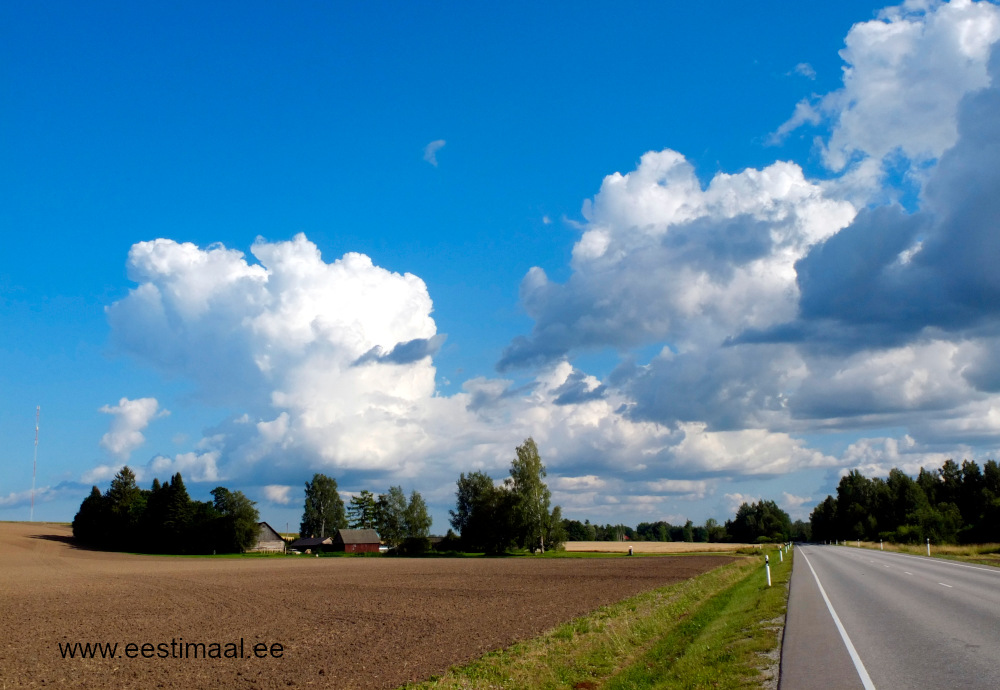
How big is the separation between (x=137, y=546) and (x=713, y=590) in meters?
139

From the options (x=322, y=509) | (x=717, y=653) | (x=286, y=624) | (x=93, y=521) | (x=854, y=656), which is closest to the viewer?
(x=854, y=656)

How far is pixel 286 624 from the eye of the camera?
25.6 metres

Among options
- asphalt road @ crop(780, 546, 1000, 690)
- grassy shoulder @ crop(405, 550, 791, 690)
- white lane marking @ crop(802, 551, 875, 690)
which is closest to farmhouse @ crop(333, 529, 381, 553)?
grassy shoulder @ crop(405, 550, 791, 690)

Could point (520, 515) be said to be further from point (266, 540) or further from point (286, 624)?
point (286, 624)

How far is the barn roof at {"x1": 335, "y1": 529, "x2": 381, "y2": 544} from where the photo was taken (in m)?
143

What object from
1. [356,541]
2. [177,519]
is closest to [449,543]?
[356,541]

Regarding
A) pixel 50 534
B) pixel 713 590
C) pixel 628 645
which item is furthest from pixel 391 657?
pixel 50 534

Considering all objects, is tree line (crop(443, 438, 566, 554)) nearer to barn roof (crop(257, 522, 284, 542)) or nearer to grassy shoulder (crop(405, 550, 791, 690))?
barn roof (crop(257, 522, 284, 542))

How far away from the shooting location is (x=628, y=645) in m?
18.8

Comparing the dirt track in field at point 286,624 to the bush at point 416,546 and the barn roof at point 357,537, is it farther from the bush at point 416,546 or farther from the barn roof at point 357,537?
the barn roof at point 357,537

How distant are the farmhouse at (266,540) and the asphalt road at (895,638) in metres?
127

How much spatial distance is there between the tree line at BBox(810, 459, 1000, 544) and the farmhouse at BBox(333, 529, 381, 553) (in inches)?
3778

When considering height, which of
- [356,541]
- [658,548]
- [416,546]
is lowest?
[658,548]

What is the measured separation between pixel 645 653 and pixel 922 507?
139 m
